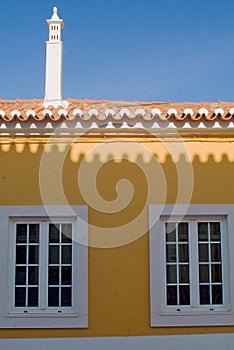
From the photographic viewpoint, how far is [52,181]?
721 cm

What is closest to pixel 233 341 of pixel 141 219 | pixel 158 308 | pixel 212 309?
pixel 212 309

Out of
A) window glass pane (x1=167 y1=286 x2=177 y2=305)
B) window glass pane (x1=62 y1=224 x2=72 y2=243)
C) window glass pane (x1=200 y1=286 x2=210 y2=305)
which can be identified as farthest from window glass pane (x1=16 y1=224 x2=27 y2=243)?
window glass pane (x1=200 y1=286 x2=210 y2=305)

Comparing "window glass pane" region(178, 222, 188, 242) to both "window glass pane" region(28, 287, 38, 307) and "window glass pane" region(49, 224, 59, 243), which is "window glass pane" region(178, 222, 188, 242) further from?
"window glass pane" region(28, 287, 38, 307)

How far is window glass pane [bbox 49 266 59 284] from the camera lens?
7094 mm

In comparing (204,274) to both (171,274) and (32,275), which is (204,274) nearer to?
(171,274)

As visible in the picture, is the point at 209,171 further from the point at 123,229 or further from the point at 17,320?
the point at 17,320

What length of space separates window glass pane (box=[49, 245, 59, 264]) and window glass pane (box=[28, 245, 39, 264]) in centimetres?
19

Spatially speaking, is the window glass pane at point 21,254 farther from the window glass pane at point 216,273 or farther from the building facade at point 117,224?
the window glass pane at point 216,273

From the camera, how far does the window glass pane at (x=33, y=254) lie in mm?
7129

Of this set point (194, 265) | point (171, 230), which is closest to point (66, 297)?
point (171, 230)

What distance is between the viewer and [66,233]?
7207 mm

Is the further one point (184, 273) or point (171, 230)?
point (171, 230)

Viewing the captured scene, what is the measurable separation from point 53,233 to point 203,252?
2.28m

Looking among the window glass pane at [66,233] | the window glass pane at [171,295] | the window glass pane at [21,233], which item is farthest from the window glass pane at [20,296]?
the window glass pane at [171,295]
